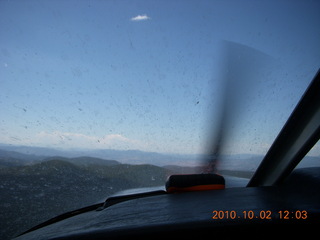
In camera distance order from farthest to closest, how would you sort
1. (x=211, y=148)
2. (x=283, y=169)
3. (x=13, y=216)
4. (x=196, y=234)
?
1. (x=13, y=216)
2. (x=211, y=148)
3. (x=283, y=169)
4. (x=196, y=234)

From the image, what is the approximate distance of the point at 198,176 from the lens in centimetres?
206

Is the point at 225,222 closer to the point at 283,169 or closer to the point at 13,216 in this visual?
the point at 283,169

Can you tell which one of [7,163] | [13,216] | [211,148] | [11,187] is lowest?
[13,216]

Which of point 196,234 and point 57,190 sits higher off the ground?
point 196,234

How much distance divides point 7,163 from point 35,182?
100cm

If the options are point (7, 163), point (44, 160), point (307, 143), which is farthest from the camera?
point (44, 160)

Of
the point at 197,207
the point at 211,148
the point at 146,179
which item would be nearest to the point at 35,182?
the point at 146,179

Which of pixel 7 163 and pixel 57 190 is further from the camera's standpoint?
pixel 7 163
